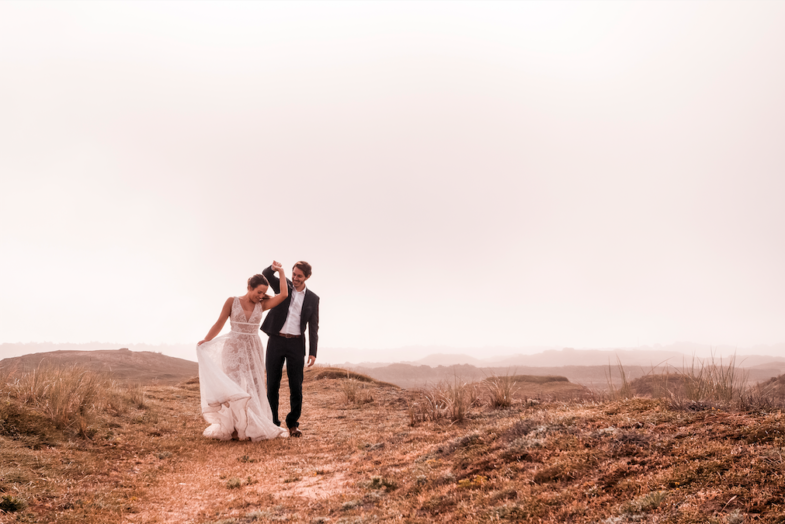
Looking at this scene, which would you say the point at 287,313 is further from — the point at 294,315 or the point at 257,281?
the point at 257,281

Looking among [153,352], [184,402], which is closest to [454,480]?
[184,402]

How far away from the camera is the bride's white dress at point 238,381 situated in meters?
7.71

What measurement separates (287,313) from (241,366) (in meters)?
1.40

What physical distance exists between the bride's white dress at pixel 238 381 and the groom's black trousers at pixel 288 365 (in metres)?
0.19

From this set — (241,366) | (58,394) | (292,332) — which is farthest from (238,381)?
(58,394)

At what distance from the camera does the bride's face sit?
7984 millimetres

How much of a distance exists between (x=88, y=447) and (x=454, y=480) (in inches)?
228

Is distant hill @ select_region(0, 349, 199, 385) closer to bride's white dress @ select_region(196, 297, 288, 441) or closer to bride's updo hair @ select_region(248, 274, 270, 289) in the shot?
bride's white dress @ select_region(196, 297, 288, 441)

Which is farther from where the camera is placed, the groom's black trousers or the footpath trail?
the groom's black trousers

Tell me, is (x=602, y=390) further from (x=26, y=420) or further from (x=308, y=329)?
(x=26, y=420)

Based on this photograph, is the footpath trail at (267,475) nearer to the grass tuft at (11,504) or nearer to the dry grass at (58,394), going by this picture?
the grass tuft at (11,504)

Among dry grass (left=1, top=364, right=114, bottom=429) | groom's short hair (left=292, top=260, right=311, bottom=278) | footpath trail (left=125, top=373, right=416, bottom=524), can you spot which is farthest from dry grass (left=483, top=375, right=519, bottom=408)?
dry grass (left=1, top=364, right=114, bottom=429)

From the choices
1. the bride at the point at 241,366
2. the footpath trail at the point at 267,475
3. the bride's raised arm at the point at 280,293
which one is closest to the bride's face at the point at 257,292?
the bride at the point at 241,366

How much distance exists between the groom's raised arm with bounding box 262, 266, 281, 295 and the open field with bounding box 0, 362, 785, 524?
10.0ft
